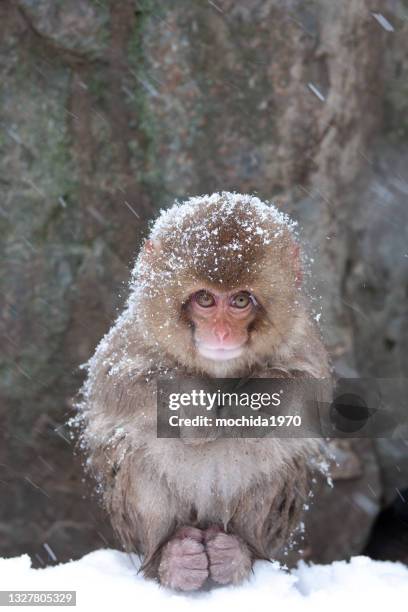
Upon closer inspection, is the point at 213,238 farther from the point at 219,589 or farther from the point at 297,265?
the point at 219,589

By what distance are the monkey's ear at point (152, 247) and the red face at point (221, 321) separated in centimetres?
22

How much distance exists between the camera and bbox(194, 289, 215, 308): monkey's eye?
2.56m

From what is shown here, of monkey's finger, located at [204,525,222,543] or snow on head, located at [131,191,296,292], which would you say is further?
monkey's finger, located at [204,525,222,543]

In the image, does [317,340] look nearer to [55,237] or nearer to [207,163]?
[207,163]

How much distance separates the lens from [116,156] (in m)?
4.43

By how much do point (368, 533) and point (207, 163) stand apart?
2.48 meters

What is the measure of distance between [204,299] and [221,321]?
10 cm

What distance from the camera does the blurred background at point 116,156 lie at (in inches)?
168

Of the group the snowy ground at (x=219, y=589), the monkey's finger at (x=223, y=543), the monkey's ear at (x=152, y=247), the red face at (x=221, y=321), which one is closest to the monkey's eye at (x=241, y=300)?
the red face at (x=221, y=321)

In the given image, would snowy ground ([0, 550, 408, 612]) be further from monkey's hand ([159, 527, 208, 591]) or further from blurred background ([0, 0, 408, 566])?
blurred background ([0, 0, 408, 566])

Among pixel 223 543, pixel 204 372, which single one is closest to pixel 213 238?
pixel 204 372

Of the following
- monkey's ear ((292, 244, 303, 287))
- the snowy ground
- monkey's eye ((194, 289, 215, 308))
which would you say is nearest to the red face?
monkey's eye ((194, 289, 215, 308))

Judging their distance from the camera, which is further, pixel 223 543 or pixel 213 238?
pixel 223 543

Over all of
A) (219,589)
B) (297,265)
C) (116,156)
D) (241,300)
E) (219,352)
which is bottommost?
(219,589)
